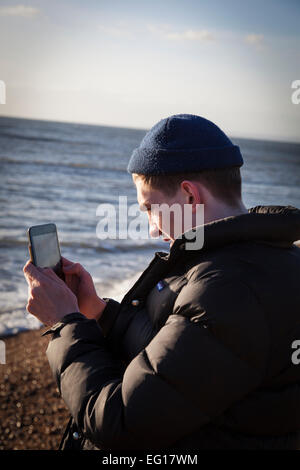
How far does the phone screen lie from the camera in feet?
6.48

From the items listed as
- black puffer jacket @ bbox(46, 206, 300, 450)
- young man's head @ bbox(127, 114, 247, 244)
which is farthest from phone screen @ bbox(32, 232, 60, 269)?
young man's head @ bbox(127, 114, 247, 244)

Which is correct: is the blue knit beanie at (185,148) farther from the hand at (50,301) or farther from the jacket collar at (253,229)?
the hand at (50,301)

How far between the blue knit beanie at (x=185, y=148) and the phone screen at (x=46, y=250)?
26.3 inches

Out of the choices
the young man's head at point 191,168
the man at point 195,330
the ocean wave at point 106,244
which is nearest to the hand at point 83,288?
the man at point 195,330

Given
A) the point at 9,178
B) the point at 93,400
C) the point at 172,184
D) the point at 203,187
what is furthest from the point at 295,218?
the point at 9,178

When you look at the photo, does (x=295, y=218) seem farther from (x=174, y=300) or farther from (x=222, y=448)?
(x=222, y=448)

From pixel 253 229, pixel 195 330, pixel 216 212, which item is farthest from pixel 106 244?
pixel 195 330

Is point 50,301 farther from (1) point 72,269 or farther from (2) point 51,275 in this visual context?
(1) point 72,269

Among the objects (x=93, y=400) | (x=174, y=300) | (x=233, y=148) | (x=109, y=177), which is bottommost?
(x=109, y=177)

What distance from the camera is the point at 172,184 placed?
5.33ft

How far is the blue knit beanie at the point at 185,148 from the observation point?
157 centimetres

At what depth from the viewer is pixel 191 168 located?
156 cm

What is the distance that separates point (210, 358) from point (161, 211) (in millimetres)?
678

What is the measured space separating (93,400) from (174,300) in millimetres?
433
